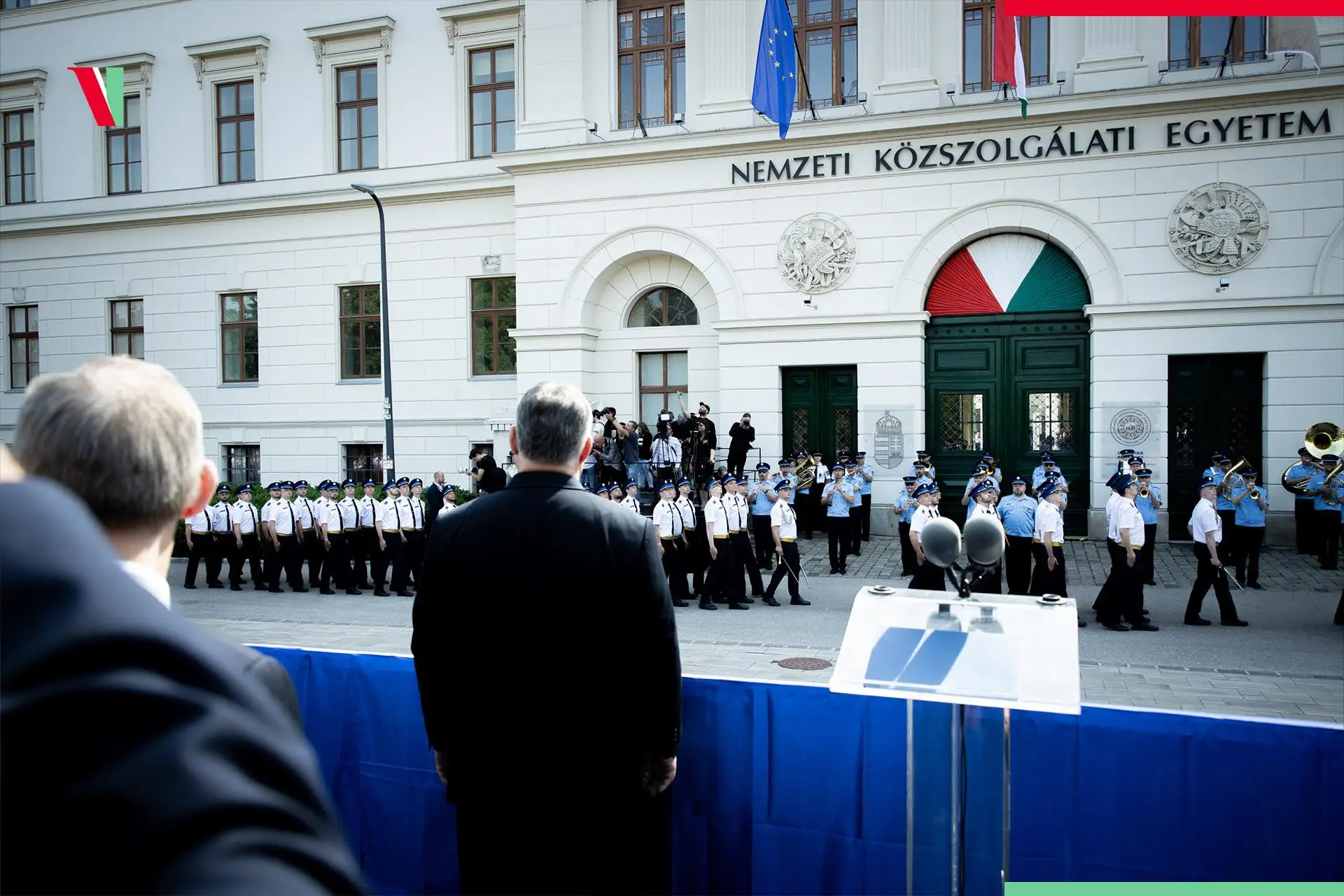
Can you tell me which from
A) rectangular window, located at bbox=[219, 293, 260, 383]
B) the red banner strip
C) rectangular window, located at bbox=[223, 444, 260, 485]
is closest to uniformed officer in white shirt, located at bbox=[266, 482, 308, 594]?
rectangular window, located at bbox=[223, 444, 260, 485]

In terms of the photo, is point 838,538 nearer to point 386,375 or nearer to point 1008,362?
point 1008,362

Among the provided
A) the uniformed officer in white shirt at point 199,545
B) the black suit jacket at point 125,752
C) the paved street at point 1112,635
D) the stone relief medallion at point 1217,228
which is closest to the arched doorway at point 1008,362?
the stone relief medallion at point 1217,228

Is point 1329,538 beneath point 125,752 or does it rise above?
beneath

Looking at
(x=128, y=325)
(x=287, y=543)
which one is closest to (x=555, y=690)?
(x=287, y=543)

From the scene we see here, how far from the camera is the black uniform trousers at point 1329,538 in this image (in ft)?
53.5

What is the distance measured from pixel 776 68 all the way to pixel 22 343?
26427 millimetres

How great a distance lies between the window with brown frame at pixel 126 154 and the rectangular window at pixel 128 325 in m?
3.40

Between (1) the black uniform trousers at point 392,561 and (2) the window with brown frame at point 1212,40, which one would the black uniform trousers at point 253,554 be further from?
(2) the window with brown frame at point 1212,40

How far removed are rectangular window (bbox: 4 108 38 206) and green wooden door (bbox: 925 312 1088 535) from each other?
2860cm

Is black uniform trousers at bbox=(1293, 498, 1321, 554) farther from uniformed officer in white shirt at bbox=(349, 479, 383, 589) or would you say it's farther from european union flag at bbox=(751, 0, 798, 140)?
uniformed officer in white shirt at bbox=(349, 479, 383, 589)

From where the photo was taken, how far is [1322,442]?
17734mm

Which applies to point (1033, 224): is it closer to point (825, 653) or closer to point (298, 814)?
point (825, 653)

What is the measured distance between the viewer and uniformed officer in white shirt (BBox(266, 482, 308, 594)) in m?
17.9

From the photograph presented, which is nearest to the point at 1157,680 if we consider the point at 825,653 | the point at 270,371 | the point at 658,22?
the point at 825,653
